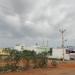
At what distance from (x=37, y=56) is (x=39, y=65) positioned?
5.00 ft

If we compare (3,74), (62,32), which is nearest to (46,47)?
(62,32)

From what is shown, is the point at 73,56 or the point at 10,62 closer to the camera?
the point at 10,62

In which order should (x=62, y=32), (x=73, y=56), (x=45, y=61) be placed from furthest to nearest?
(x=73, y=56) < (x=62, y=32) < (x=45, y=61)

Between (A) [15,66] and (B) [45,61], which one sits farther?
(B) [45,61]

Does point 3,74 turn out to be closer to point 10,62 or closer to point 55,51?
point 10,62

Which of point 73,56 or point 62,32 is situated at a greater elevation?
point 62,32

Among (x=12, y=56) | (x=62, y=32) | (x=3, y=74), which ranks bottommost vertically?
(x=3, y=74)

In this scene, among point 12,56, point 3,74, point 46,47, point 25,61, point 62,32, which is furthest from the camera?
point 46,47

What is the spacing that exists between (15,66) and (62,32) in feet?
119

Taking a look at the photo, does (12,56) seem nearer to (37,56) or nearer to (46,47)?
(37,56)

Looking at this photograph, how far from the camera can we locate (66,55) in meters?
64.9

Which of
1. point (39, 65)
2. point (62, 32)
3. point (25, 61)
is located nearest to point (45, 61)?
point (39, 65)

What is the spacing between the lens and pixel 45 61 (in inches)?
1310

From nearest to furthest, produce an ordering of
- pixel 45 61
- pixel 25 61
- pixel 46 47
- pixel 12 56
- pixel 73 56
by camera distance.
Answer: pixel 12 56 → pixel 25 61 → pixel 45 61 → pixel 73 56 → pixel 46 47
